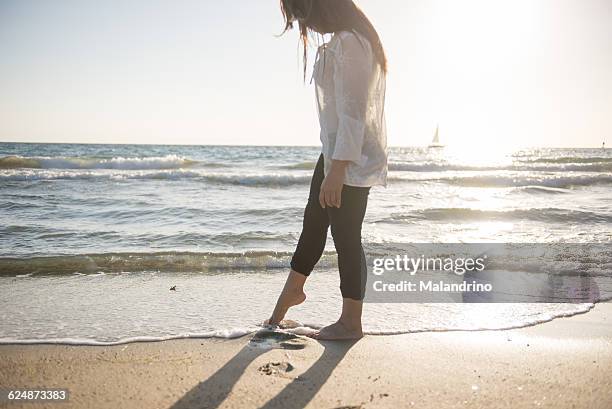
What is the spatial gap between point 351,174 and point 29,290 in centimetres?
246

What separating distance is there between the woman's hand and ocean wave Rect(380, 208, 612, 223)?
4.55m

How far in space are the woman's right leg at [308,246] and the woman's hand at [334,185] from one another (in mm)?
178

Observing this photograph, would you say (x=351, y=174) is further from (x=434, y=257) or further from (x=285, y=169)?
(x=285, y=169)

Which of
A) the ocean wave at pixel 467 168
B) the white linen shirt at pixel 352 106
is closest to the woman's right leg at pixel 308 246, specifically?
the white linen shirt at pixel 352 106

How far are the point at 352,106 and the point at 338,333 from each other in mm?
1090

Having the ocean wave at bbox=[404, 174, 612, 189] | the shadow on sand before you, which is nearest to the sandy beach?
the shadow on sand

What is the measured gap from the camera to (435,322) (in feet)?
8.79

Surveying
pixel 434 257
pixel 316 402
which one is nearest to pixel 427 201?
pixel 434 257

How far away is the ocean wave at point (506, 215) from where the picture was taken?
693 centimetres

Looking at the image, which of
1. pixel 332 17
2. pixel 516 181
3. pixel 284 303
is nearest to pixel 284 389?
pixel 284 303

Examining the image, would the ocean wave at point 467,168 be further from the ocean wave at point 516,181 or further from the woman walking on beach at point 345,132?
the woman walking on beach at point 345,132

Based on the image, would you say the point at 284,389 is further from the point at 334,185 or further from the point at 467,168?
the point at 467,168

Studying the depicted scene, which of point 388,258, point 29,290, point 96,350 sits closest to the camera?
point 96,350

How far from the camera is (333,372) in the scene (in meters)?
1.93
